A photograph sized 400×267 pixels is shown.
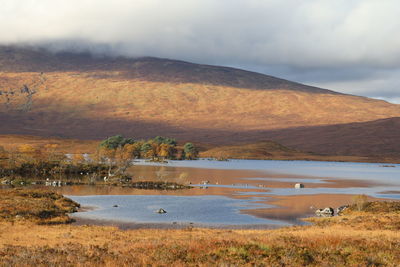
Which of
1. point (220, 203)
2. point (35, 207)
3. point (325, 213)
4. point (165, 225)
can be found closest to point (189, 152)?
point (220, 203)

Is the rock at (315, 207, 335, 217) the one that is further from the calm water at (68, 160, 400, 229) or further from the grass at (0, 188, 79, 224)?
the grass at (0, 188, 79, 224)

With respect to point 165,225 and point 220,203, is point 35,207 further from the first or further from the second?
point 220,203

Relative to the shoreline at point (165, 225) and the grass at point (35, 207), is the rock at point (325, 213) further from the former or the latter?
the grass at point (35, 207)

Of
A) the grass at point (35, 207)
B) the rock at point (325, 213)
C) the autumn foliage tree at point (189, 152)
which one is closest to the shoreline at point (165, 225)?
the grass at point (35, 207)

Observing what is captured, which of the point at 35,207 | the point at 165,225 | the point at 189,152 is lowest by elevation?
the point at 165,225

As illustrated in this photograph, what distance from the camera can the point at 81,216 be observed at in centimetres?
4409

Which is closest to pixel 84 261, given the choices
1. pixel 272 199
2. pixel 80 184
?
pixel 272 199

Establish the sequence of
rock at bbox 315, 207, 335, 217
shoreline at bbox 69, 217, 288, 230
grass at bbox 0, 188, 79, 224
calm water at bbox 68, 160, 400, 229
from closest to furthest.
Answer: shoreline at bbox 69, 217, 288, 230 → grass at bbox 0, 188, 79, 224 → calm water at bbox 68, 160, 400, 229 → rock at bbox 315, 207, 335, 217

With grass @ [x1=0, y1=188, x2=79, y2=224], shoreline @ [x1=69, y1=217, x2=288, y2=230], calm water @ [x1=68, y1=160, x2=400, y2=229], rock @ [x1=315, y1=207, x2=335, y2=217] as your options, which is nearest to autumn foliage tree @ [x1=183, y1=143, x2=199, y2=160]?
calm water @ [x1=68, y1=160, x2=400, y2=229]

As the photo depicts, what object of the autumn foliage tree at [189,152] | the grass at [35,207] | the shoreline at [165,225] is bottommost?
the shoreline at [165,225]

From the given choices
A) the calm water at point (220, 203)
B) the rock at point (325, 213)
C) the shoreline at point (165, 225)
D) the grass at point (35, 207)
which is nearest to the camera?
the shoreline at point (165, 225)

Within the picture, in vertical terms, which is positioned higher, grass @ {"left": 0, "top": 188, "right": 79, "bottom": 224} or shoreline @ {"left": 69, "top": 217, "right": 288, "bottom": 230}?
grass @ {"left": 0, "top": 188, "right": 79, "bottom": 224}

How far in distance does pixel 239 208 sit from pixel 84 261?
36.2m

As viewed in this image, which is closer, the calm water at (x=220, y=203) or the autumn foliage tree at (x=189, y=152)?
the calm water at (x=220, y=203)
